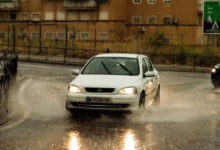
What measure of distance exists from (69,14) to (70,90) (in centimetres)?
6647

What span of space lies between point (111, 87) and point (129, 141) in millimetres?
3208

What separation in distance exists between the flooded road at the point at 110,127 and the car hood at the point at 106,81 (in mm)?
761

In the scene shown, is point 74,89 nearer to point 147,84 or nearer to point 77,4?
point 147,84

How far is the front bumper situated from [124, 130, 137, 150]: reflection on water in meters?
1.86

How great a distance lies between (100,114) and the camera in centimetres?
1373

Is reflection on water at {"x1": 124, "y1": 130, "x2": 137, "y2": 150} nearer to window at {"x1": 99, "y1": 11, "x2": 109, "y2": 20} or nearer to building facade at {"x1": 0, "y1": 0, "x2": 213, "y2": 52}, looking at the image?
building facade at {"x1": 0, "y1": 0, "x2": 213, "y2": 52}

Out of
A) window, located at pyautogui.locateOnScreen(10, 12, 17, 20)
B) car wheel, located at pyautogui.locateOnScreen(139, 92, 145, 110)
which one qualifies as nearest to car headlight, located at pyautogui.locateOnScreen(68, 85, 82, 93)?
car wheel, located at pyautogui.locateOnScreen(139, 92, 145, 110)

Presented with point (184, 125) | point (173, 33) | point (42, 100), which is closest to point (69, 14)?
point (173, 33)

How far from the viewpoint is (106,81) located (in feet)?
43.4

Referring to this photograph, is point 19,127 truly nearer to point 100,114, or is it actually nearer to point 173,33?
point 100,114

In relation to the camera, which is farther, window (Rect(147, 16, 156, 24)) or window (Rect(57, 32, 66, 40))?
window (Rect(147, 16, 156, 24))

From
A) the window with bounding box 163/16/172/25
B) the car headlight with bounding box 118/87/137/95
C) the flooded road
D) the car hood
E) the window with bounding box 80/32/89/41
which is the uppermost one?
the window with bounding box 163/16/172/25

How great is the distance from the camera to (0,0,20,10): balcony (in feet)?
266

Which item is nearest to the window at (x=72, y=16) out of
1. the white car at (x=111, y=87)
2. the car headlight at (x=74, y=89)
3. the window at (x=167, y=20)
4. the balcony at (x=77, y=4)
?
the balcony at (x=77, y=4)
